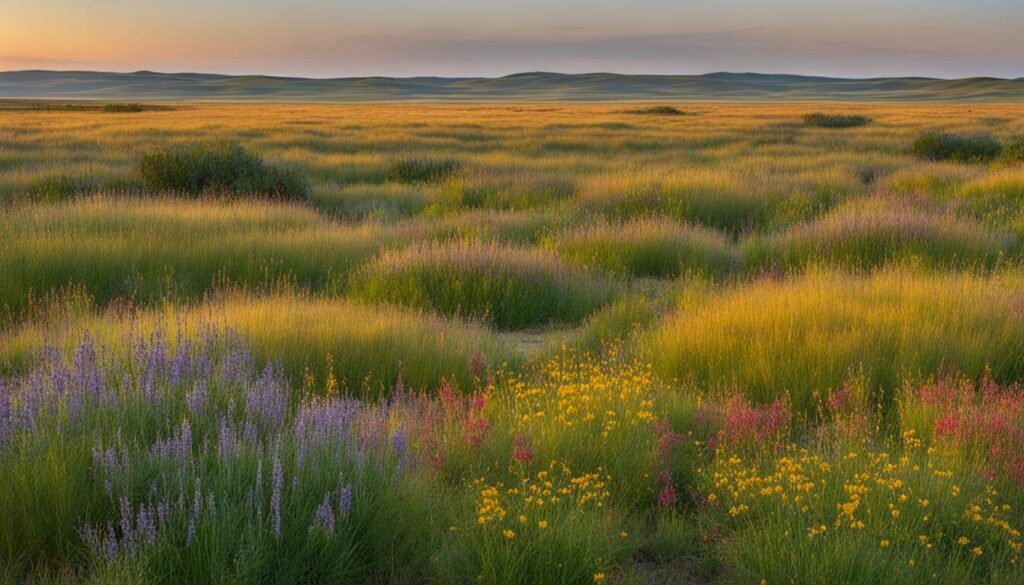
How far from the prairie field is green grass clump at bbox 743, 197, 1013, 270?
4cm

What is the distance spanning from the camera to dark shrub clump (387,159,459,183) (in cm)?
1919

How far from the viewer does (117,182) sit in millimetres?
16203

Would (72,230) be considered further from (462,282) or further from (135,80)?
(135,80)

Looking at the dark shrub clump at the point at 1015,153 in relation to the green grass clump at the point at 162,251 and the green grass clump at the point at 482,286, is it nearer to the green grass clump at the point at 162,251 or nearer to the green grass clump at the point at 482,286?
the green grass clump at the point at 482,286

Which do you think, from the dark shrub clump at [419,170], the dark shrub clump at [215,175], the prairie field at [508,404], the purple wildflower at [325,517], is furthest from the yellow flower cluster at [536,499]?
the dark shrub clump at [419,170]

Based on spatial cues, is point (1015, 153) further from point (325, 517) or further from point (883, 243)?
point (325, 517)

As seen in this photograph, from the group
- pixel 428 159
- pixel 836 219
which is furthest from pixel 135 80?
pixel 836 219

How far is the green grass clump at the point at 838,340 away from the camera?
204 inches

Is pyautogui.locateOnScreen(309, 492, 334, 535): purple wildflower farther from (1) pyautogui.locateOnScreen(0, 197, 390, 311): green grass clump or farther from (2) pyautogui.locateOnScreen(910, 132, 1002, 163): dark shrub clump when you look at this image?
(2) pyautogui.locateOnScreen(910, 132, 1002, 163): dark shrub clump

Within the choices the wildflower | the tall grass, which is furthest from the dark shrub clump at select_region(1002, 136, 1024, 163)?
the wildflower

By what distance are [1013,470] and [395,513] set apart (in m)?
2.68

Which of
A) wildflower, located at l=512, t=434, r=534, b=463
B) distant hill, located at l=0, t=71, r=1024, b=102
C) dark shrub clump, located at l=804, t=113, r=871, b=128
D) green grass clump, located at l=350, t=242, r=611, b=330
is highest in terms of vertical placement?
distant hill, located at l=0, t=71, r=1024, b=102

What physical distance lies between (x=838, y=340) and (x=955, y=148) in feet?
67.0

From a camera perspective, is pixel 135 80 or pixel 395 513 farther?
pixel 135 80
